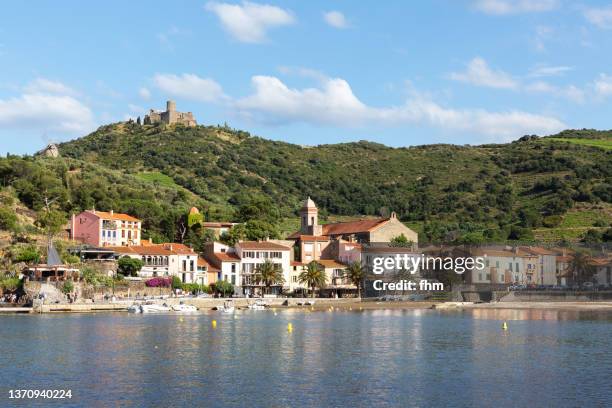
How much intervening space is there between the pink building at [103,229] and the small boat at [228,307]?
1934 cm

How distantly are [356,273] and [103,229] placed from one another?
30932 mm

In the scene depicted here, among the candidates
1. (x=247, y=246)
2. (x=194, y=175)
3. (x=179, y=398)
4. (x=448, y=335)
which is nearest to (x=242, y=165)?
(x=194, y=175)

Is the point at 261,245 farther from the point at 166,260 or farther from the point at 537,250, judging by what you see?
the point at 537,250

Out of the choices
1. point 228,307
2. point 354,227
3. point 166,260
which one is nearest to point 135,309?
point 228,307

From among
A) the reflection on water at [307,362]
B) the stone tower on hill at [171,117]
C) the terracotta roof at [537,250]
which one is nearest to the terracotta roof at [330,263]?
the terracotta roof at [537,250]

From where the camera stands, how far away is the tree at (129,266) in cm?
9438

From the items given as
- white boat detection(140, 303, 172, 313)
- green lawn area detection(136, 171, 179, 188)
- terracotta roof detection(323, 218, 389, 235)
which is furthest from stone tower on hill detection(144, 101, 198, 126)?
white boat detection(140, 303, 172, 313)

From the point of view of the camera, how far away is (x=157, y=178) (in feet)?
492

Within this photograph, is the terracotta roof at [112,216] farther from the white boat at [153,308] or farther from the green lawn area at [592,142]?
Answer: the green lawn area at [592,142]

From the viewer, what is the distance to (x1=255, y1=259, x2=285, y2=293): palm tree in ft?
338

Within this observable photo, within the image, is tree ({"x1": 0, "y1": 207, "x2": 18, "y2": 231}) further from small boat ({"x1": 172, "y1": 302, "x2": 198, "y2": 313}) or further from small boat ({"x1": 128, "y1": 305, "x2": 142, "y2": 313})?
small boat ({"x1": 172, "y1": 302, "x2": 198, "y2": 313})

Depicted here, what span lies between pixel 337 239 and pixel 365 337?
59.7 m

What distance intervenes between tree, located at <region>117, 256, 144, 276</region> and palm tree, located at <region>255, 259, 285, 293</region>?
15.3 metres

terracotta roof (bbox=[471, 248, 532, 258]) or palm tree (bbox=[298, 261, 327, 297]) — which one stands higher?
terracotta roof (bbox=[471, 248, 532, 258])
